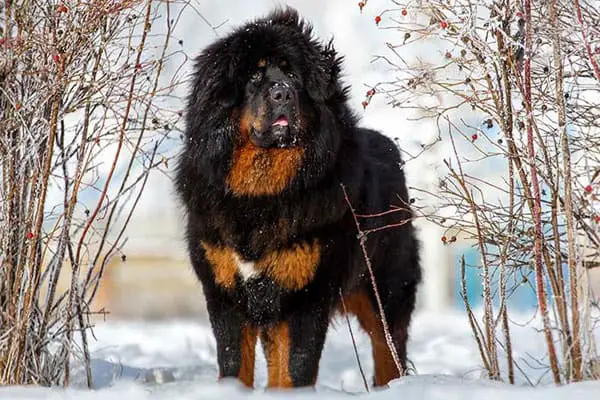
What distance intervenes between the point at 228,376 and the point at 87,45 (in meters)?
1.82

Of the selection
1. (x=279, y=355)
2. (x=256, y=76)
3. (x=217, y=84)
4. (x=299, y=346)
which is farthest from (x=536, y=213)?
(x=217, y=84)

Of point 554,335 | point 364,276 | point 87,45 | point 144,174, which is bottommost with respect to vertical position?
point 554,335

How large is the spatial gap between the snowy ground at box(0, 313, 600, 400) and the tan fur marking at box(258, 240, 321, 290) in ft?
1.83

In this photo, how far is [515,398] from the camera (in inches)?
101

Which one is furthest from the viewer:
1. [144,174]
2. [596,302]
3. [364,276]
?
[364,276]

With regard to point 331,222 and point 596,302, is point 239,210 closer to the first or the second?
point 331,222

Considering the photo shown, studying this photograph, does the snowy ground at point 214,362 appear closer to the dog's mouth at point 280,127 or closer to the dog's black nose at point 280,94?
the dog's mouth at point 280,127

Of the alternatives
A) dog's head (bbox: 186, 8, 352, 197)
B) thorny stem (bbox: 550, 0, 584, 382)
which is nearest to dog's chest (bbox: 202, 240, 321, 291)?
dog's head (bbox: 186, 8, 352, 197)

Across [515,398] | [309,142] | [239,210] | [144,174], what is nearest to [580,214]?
[515,398]

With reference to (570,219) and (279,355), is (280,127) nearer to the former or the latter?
(279,355)

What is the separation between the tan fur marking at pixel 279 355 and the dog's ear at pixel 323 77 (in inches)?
47.7

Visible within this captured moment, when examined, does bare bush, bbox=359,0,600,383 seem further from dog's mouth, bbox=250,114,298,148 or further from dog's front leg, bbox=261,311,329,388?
dog's front leg, bbox=261,311,329,388

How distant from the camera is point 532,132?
3.24 meters

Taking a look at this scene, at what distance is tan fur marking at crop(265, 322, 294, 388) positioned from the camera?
3.92 meters
